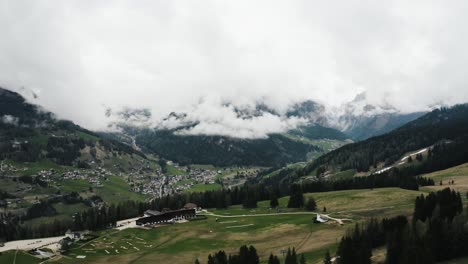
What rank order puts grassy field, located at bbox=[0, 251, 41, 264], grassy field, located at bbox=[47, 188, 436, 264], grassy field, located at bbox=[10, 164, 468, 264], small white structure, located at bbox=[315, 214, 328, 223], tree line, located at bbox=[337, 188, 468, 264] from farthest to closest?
Result: small white structure, located at bbox=[315, 214, 328, 223], grassy field, located at bbox=[0, 251, 41, 264], grassy field, located at bbox=[47, 188, 436, 264], grassy field, located at bbox=[10, 164, 468, 264], tree line, located at bbox=[337, 188, 468, 264]

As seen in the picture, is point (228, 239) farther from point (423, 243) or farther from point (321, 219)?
point (423, 243)

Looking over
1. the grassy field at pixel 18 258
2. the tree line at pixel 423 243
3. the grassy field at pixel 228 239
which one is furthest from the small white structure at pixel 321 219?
the grassy field at pixel 18 258

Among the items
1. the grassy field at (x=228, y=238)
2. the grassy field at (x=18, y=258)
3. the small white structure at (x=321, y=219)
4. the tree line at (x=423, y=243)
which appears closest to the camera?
the tree line at (x=423, y=243)

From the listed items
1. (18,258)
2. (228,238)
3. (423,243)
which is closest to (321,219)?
(228,238)

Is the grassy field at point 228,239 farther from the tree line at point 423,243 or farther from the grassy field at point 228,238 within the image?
the tree line at point 423,243

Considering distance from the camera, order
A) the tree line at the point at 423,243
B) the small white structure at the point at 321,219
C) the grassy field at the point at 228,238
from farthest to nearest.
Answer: the small white structure at the point at 321,219, the grassy field at the point at 228,238, the tree line at the point at 423,243

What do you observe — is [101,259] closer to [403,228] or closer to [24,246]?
[24,246]

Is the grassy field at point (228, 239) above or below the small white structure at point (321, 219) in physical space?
below

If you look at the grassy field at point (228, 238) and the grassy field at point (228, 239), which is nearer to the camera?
the grassy field at point (228, 239)

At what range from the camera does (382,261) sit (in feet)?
351

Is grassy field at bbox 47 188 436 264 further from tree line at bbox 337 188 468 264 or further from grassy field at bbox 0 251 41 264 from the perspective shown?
tree line at bbox 337 188 468 264

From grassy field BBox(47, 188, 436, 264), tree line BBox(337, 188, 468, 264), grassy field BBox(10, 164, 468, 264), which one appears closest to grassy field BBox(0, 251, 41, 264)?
grassy field BBox(10, 164, 468, 264)

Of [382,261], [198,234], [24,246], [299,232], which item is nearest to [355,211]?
[299,232]

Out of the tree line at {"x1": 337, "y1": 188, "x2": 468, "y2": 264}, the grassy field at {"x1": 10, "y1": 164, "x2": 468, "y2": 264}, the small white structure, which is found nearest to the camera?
the tree line at {"x1": 337, "y1": 188, "x2": 468, "y2": 264}
